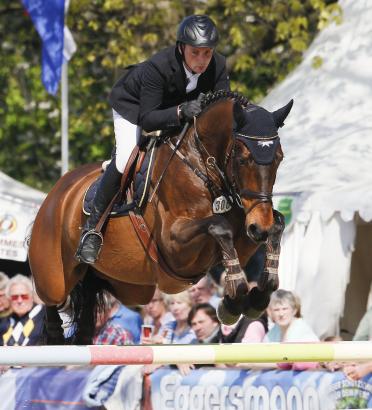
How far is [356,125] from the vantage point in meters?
11.7

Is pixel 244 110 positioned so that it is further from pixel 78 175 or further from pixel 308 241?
pixel 308 241

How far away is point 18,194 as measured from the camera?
40.6ft

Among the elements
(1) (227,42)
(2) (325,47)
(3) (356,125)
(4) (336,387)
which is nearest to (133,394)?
(4) (336,387)

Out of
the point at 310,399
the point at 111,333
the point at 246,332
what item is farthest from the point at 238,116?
the point at 111,333

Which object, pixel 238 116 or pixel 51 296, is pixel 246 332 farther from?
pixel 238 116

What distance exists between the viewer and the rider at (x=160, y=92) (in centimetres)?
678

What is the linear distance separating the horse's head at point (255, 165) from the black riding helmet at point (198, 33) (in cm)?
45

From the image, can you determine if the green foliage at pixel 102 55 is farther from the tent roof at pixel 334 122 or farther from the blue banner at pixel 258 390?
the blue banner at pixel 258 390

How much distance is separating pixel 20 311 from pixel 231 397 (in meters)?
3.27

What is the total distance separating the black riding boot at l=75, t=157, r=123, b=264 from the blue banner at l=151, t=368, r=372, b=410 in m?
1.64

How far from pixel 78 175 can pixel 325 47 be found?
221 inches

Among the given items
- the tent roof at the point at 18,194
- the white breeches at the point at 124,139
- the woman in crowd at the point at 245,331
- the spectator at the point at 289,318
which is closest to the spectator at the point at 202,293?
the woman in crowd at the point at 245,331

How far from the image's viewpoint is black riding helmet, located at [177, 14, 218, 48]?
668 centimetres

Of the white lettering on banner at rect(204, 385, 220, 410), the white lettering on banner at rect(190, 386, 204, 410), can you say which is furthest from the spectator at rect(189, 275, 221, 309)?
the white lettering on banner at rect(204, 385, 220, 410)
